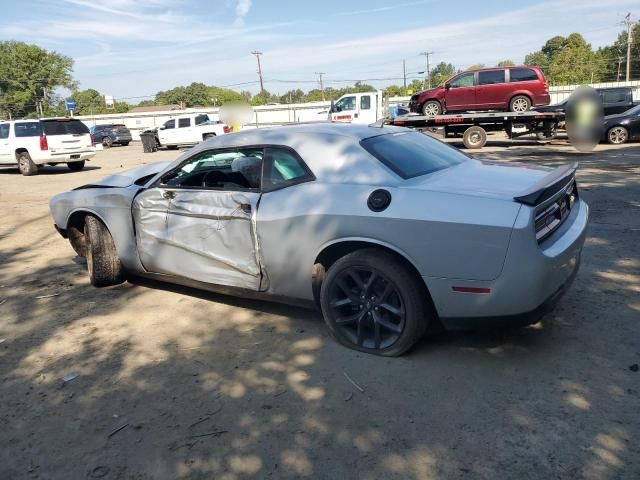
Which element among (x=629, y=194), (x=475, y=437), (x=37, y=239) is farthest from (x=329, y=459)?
(x=629, y=194)

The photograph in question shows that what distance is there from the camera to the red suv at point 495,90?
18.0 meters

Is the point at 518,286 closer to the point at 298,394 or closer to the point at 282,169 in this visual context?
the point at 298,394

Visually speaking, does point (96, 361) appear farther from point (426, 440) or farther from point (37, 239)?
point (37, 239)

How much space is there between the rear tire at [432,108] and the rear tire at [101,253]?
15965mm

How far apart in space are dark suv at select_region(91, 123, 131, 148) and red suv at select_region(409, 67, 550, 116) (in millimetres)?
25568

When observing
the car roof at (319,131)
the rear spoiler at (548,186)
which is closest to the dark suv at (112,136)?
the car roof at (319,131)

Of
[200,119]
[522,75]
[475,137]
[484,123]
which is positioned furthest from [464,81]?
[200,119]

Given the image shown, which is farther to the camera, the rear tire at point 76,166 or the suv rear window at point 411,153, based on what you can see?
the rear tire at point 76,166

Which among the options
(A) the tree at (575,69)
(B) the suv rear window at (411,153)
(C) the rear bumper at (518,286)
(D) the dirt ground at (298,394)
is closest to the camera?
(D) the dirt ground at (298,394)

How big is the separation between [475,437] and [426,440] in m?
0.24

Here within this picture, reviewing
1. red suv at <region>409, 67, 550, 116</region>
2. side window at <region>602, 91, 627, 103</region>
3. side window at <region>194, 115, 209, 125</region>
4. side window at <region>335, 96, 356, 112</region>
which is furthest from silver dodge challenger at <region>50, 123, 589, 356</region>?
side window at <region>194, 115, 209, 125</region>

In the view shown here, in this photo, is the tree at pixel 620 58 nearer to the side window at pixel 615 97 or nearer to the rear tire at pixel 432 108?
the side window at pixel 615 97

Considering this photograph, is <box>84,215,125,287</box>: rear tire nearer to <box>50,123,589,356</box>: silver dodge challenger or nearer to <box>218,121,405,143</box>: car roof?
<box>50,123,589,356</box>: silver dodge challenger

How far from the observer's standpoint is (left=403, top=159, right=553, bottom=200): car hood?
312cm
